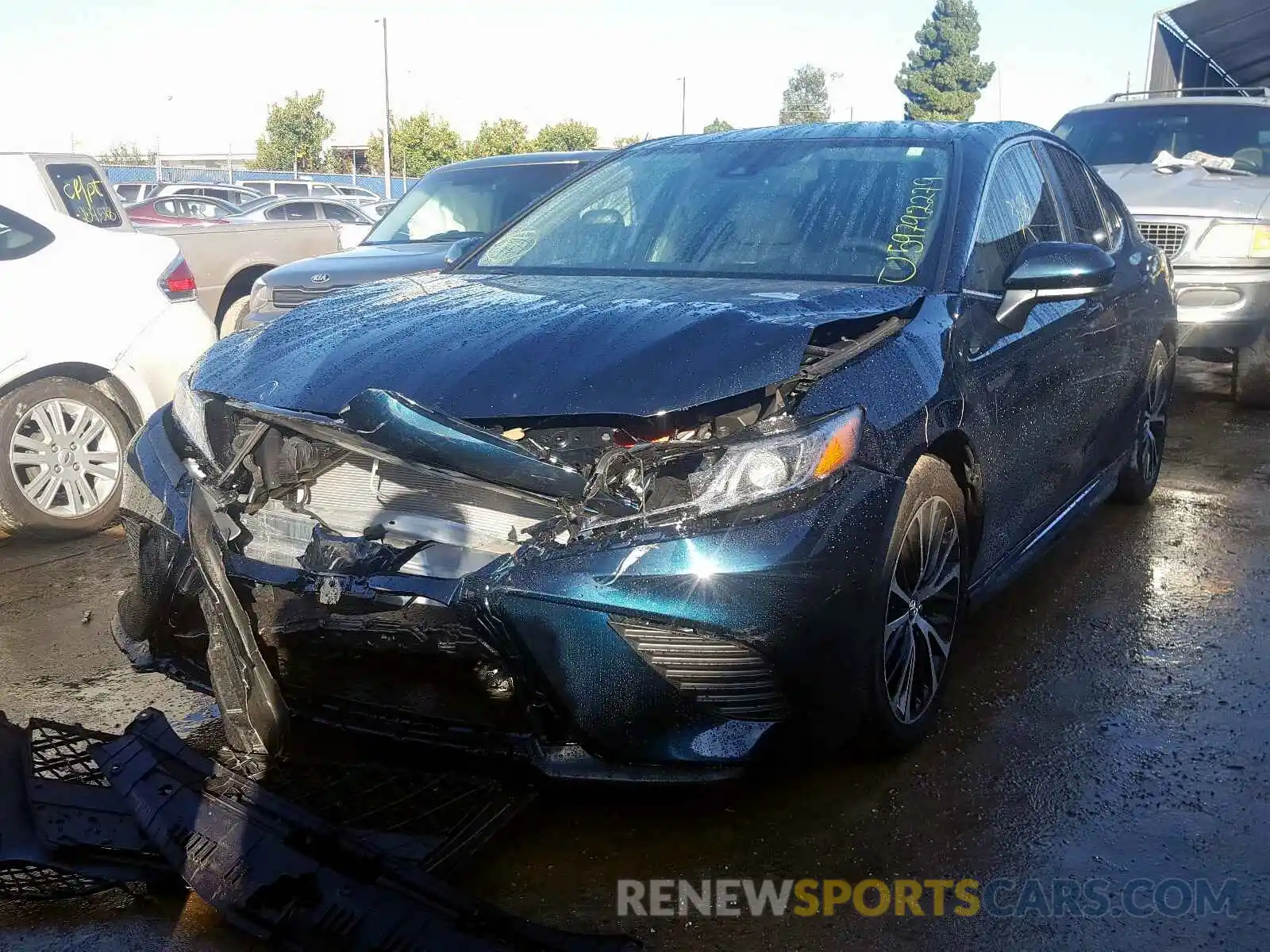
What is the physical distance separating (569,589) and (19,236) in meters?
4.02

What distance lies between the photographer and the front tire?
2.92 meters

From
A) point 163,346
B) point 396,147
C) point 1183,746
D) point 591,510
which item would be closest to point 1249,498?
point 1183,746

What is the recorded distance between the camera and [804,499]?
2.63 m

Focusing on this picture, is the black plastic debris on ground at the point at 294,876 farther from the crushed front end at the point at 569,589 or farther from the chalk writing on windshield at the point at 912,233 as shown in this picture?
the chalk writing on windshield at the point at 912,233

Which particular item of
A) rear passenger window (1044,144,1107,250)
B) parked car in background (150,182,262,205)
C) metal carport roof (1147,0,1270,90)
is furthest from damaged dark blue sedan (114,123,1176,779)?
parked car in background (150,182,262,205)

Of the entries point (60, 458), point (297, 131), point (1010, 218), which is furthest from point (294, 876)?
point (297, 131)

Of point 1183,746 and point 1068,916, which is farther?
point 1183,746

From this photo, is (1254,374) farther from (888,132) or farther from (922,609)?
(922,609)

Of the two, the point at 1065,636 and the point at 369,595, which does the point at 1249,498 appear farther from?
the point at 369,595

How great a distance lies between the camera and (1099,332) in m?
4.36

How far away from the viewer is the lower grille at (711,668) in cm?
251

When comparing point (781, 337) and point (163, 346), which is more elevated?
point (781, 337)

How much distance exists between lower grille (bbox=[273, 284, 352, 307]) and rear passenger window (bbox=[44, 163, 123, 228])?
4.30 feet

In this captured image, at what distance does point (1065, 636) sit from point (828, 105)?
88823mm
